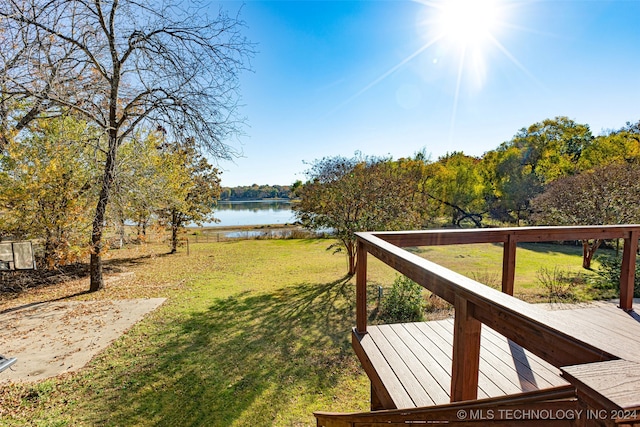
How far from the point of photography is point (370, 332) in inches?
115

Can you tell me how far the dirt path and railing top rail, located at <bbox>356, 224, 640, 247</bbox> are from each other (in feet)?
17.8

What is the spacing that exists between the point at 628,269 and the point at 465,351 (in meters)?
2.88

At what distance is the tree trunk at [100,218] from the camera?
739 centimetres

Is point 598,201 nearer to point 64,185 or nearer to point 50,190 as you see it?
point 64,185

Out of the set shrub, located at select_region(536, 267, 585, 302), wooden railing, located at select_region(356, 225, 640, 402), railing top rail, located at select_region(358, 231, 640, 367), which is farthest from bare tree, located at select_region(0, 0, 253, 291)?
shrub, located at select_region(536, 267, 585, 302)

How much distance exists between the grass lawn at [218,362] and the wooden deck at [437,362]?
67.0 inches

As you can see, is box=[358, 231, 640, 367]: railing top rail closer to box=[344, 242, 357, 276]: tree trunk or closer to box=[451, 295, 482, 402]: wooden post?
box=[451, 295, 482, 402]: wooden post

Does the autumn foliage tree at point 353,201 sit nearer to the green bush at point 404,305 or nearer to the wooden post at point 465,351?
the green bush at point 404,305

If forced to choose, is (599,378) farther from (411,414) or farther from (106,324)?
(106,324)

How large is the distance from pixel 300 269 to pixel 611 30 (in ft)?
36.5

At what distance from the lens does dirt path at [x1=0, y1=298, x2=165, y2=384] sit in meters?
4.55

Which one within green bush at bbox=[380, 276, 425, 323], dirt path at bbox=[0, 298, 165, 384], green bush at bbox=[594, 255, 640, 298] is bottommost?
dirt path at bbox=[0, 298, 165, 384]

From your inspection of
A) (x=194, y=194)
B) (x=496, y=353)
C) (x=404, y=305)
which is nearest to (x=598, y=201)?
(x=404, y=305)

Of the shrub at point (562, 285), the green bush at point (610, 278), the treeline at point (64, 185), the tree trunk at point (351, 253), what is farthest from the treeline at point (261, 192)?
the green bush at point (610, 278)
